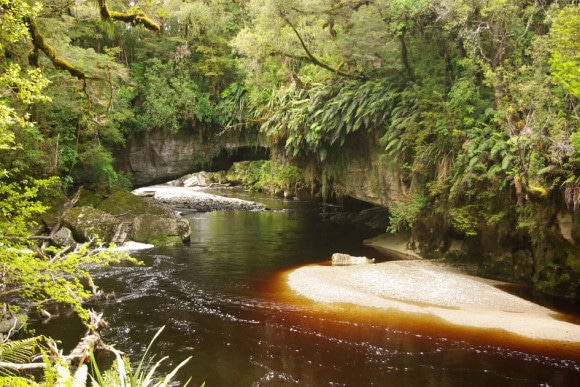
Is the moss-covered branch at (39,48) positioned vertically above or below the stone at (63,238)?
above

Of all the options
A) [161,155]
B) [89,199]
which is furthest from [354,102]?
[161,155]

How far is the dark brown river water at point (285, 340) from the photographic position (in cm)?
800

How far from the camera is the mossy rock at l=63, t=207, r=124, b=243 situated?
58.9 ft

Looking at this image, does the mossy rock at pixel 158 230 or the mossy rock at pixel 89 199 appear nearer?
the mossy rock at pixel 158 230

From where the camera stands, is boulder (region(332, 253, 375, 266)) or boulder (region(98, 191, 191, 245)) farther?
boulder (region(98, 191, 191, 245))

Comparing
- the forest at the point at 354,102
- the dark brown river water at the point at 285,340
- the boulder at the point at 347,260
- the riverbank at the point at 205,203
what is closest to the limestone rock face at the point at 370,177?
the forest at the point at 354,102

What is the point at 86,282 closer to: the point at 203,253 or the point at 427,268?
the point at 203,253

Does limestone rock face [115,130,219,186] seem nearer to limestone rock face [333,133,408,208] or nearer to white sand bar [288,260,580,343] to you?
limestone rock face [333,133,408,208]

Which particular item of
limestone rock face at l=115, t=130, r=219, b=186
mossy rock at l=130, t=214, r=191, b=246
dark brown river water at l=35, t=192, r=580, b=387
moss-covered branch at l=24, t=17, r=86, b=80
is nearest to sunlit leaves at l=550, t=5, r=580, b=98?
dark brown river water at l=35, t=192, r=580, b=387

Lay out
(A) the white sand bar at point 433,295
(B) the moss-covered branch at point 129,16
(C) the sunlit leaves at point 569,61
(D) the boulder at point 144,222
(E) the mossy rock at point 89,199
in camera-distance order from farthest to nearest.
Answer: (E) the mossy rock at point 89,199 < (D) the boulder at point 144,222 < (A) the white sand bar at point 433,295 < (B) the moss-covered branch at point 129,16 < (C) the sunlit leaves at point 569,61

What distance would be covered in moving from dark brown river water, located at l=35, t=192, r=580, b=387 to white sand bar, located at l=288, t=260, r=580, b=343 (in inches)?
22.6

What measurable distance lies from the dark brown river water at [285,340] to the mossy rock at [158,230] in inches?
169

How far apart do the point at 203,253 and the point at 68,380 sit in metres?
15.3

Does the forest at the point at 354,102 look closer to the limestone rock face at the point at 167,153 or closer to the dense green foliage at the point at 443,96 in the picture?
the dense green foliage at the point at 443,96
